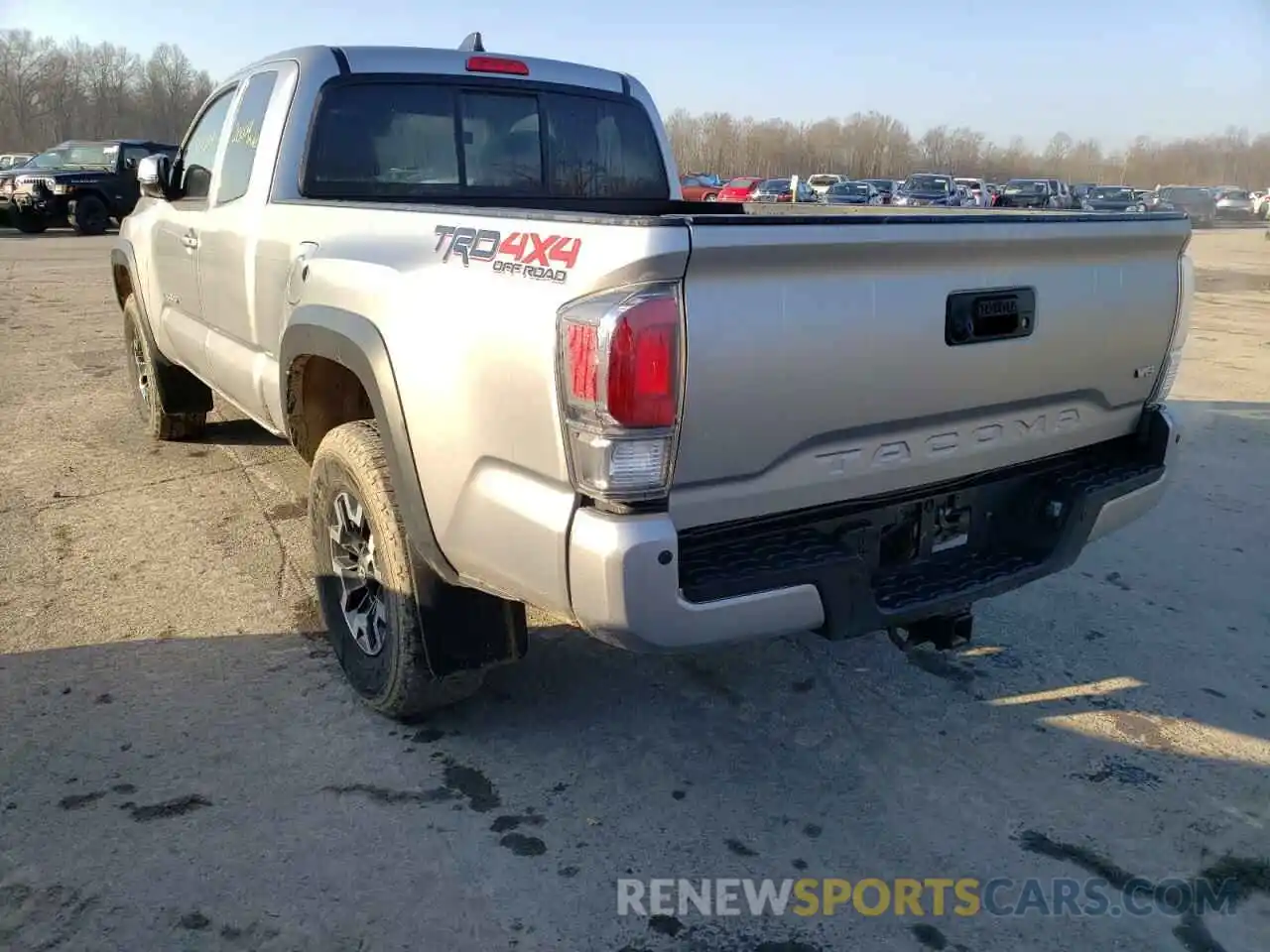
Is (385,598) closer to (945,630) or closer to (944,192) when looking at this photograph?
(945,630)

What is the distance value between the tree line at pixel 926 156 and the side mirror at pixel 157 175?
80686 millimetres

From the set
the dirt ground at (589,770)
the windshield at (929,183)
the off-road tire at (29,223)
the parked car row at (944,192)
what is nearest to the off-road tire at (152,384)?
the dirt ground at (589,770)

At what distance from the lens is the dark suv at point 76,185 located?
21.5m

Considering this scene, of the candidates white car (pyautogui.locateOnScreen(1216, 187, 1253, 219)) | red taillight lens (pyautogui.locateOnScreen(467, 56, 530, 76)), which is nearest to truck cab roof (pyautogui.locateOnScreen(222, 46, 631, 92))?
red taillight lens (pyautogui.locateOnScreen(467, 56, 530, 76))

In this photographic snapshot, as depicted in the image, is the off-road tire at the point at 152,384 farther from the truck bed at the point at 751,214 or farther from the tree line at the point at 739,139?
the tree line at the point at 739,139

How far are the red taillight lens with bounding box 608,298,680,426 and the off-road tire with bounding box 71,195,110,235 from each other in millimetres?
23772

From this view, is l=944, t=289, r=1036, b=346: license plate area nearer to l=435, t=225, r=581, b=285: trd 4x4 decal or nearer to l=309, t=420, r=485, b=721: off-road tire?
l=435, t=225, r=581, b=285: trd 4x4 decal

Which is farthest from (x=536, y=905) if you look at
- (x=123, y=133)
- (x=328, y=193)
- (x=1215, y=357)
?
(x=123, y=133)

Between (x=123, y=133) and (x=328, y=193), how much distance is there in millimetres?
90014

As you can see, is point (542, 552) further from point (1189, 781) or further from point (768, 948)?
point (1189, 781)

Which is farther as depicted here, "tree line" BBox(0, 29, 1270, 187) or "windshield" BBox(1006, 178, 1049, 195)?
"tree line" BBox(0, 29, 1270, 187)

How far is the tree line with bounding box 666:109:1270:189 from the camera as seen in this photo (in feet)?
290

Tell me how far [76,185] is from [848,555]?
2379 centimetres

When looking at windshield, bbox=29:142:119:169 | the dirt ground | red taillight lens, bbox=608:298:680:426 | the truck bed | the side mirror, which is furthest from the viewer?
windshield, bbox=29:142:119:169
